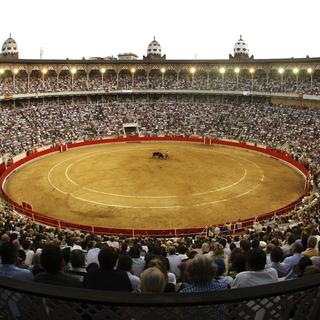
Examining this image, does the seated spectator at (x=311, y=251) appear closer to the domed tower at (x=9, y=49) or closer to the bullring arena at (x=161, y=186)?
the bullring arena at (x=161, y=186)

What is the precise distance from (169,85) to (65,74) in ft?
72.9

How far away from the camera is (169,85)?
86500 mm

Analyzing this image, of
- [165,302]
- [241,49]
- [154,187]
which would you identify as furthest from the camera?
[241,49]

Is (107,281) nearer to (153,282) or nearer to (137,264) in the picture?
(153,282)

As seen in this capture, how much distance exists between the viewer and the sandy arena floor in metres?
33.8

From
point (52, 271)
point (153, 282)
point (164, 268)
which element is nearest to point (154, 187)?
point (164, 268)

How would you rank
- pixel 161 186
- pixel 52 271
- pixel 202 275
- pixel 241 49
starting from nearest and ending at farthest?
pixel 202 275 < pixel 52 271 < pixel 161 186 < pixel 241 49

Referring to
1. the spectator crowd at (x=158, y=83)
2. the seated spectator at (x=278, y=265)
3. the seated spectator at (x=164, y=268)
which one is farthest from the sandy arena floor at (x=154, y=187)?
the seated spectator at (x=164, y=268)

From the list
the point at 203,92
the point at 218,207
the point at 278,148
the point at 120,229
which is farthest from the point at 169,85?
the point at 120,229

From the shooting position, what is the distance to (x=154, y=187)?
41031 millimetres

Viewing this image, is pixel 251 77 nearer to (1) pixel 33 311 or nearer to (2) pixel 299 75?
(2) pixel 299 75

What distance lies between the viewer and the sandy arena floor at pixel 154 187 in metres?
33.8

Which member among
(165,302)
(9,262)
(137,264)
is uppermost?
(165,302)

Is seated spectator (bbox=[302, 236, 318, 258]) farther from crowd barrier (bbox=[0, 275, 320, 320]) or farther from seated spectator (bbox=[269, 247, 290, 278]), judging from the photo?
crowd barrier (bbox=[0, 275, 320, 320])
